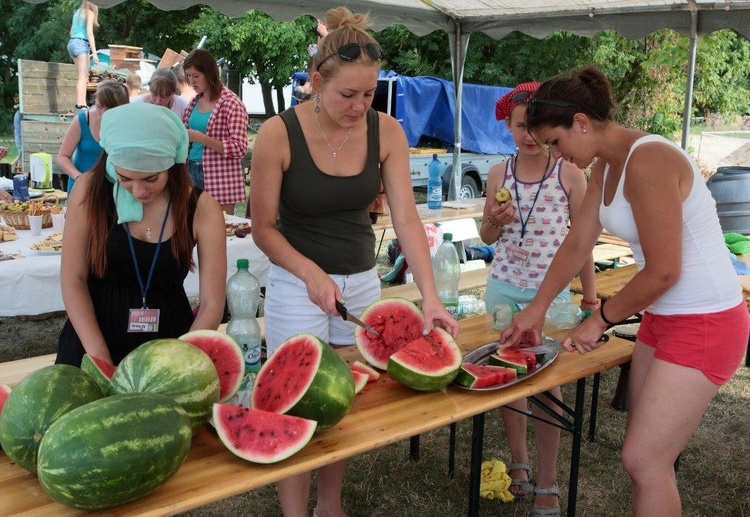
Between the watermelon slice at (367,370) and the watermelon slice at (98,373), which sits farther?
the watermelon slice at (367,370)

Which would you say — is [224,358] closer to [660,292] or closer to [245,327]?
[245,327]

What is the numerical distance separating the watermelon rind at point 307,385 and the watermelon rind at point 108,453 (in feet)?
1.34

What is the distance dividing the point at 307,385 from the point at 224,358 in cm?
33

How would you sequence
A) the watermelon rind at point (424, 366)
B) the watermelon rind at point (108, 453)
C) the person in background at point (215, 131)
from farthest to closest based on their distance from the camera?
the person in background at point (215, 131)
the watermelon rind at point (424, 366)
the watermelon rind at point (108, 453)

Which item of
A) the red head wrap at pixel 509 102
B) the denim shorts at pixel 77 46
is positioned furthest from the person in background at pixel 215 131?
the denim shorts at pixel 77 46

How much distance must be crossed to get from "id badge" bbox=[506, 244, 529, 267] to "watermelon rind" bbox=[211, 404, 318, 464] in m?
1.92

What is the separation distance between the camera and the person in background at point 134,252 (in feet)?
8.32

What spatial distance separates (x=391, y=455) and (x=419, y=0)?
515 cm

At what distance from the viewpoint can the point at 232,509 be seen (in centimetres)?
371

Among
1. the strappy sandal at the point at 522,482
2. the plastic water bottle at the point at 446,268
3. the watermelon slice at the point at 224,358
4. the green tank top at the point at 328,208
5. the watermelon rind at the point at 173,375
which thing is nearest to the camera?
the watermelon rind at the point at 173,375

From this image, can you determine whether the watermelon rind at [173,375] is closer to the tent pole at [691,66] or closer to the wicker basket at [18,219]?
the wicker basket at [18,219]

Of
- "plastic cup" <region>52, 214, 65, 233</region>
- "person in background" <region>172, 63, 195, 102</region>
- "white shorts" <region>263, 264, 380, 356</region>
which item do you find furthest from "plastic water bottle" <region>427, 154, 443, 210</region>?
"white shorts" <region>263, 264, 380, 356</region>

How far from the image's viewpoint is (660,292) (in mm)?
2410

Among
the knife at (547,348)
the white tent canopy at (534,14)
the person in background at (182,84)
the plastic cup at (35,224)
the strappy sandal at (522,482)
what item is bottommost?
the strappy sandal at (522,482)
